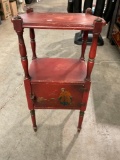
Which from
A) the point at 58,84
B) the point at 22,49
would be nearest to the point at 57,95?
the point at 58,84

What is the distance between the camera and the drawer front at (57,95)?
975mm

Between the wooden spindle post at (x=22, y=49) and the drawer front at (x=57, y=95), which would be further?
the drawer front at (x=57, y=95)

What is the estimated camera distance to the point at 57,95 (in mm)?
1025

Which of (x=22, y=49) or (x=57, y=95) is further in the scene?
(x=57, y=95)

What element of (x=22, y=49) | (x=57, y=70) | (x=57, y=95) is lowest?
(x=57, y=95)

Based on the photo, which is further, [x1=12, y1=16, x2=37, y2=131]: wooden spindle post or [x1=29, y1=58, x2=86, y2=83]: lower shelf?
[x1=29, y1=58, x2=86, y2=83]: lower shelf

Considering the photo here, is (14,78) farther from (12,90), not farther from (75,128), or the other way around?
(75,128)

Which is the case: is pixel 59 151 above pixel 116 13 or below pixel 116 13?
below

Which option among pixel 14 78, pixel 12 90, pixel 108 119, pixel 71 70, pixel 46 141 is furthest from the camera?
pixel 14 78

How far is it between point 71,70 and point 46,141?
0.60 metres

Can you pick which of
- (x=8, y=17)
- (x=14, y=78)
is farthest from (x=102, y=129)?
(x=8, y=17)

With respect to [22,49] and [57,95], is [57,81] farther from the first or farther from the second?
[22,49]

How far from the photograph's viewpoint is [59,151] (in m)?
1.14

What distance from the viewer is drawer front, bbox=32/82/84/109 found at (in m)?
0.98
